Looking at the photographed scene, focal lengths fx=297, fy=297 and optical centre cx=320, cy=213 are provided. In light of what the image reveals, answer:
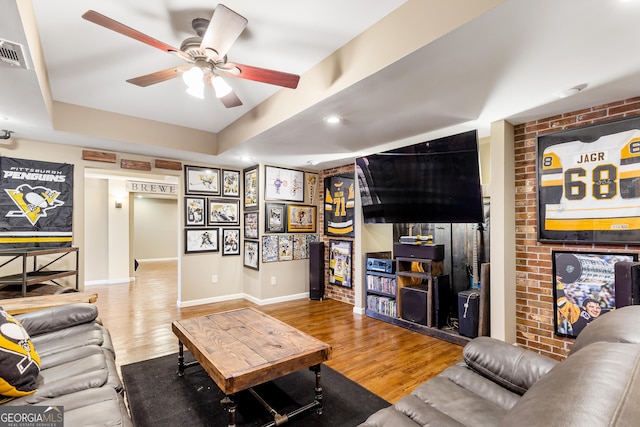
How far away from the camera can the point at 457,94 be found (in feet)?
7.52

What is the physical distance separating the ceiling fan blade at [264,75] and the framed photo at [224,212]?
10.5 feet

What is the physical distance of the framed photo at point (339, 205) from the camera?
4.76 metres

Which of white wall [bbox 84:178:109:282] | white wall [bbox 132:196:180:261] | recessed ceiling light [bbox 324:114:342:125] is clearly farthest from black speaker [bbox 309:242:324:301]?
white wall [bbox 132:196:180:261]

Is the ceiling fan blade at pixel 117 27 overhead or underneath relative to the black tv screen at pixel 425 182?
overhead

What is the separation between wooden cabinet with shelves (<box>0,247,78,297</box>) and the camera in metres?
3.05

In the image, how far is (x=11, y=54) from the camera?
5.83 ft

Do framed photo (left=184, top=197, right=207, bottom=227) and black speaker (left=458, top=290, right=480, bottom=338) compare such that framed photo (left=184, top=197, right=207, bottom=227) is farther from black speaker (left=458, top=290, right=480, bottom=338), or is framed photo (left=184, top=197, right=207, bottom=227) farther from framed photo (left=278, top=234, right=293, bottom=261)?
black speaker (left=458, top=290, right=480, bottom=338)

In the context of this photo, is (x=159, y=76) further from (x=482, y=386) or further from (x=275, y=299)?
(x=275, y=299)

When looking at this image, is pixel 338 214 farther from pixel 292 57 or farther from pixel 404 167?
pixel 292 57

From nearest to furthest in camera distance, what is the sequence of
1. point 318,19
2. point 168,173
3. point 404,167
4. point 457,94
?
point 318,19
point 457,94
point 404,167
point 168,173

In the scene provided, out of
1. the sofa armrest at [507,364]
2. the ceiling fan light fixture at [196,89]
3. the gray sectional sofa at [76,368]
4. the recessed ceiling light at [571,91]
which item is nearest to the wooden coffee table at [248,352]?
the gray sectional sofa at [76,368]

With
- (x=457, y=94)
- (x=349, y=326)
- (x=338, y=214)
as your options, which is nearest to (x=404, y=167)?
(x=457, y=94)

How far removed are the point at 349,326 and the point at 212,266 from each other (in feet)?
8.13

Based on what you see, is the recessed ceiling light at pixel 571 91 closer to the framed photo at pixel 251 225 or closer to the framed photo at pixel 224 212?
the framed photo at pixel 251 225
